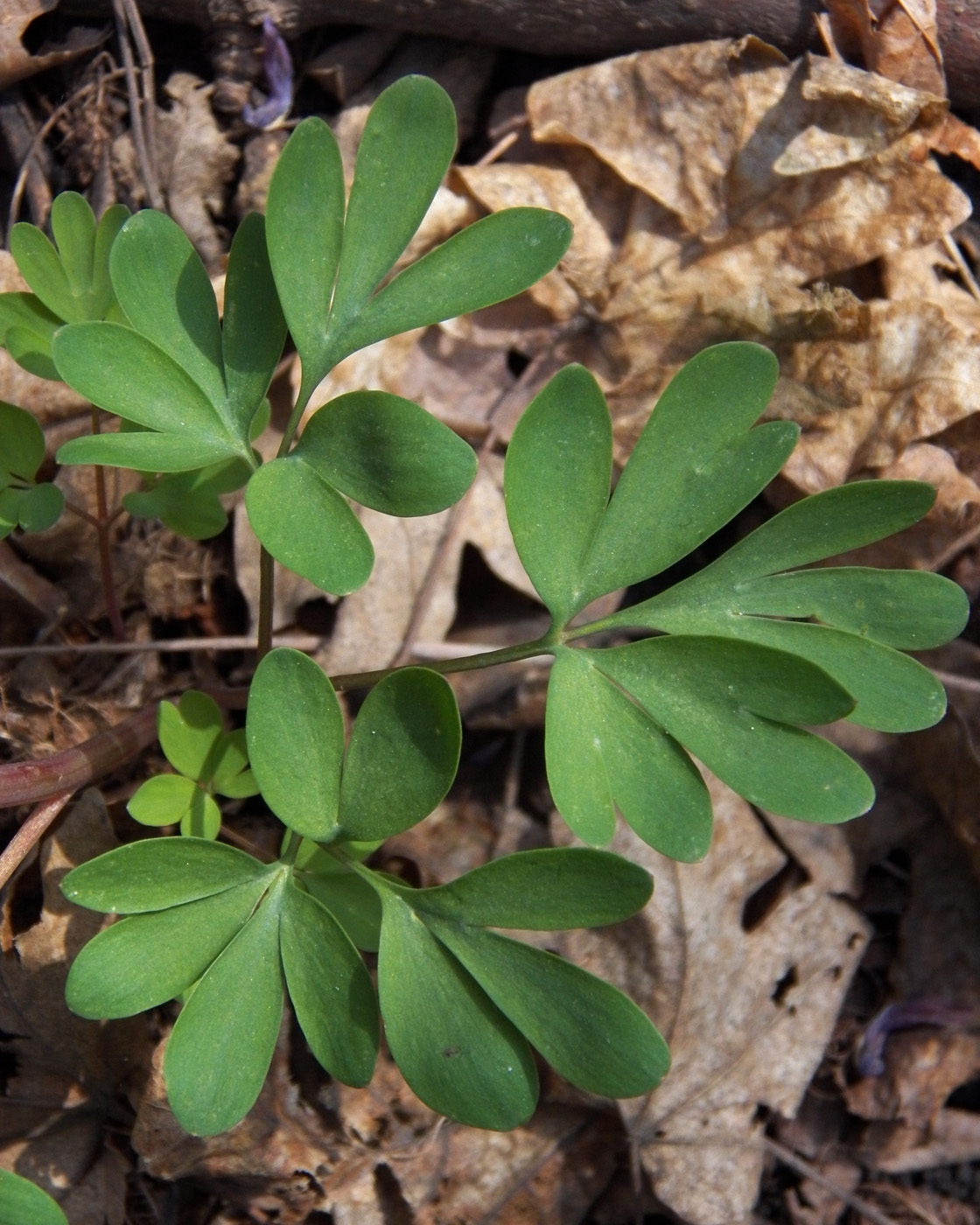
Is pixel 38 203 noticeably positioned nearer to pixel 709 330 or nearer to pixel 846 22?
pixel 709 330

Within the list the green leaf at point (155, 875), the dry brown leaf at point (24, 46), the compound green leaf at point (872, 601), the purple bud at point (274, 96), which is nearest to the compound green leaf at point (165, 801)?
the green leaf at point (155, 875)

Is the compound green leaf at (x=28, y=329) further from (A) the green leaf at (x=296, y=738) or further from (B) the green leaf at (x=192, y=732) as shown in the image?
(A) the green leaf at (x=296, y=738)

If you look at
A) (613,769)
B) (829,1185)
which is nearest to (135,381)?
(613,769)

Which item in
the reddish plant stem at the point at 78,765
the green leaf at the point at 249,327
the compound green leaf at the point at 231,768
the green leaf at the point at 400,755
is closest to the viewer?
the green leaf at the point at 400,755

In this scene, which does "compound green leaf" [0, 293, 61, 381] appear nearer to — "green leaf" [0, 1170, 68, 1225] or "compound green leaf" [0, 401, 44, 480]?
"compound green leaf" [0, 401, 44, 480]

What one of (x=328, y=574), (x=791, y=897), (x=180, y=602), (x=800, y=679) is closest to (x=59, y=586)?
(x=180, y=602)

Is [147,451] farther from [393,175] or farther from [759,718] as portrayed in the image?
[759,718]
